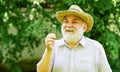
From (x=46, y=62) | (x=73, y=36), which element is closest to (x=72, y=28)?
(x=73, y=36)

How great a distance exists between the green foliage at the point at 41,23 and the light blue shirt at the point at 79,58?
290cm

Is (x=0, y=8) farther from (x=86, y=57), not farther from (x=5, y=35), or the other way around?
(x=86, y=57)

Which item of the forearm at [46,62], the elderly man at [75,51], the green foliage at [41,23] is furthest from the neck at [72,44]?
the green foliage at [41,23]

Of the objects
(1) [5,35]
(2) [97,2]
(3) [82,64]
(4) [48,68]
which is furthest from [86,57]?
(1) [5,35]

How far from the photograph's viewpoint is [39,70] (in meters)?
2.82

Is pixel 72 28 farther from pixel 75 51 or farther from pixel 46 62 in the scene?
pixel 46 62

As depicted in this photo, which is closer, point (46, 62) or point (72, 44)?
point (46, 62)

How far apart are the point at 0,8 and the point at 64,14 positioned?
137 inches

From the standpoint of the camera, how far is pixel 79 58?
2.90 m

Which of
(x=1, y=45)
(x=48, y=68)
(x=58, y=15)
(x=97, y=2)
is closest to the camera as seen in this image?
(x=48, y=68)

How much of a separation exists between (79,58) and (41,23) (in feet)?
10.8

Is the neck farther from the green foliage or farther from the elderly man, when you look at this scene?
the green foliage

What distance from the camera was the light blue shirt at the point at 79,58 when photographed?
2881 mm

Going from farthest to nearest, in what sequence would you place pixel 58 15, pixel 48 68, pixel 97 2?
pixel 97 2
pixel 58 15
pixel 48 68
